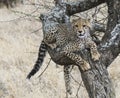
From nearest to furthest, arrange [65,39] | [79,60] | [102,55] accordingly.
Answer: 1. [79,60]
2. [102,55]
3. [65,39]

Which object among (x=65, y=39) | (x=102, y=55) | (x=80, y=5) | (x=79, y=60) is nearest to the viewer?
(x=79, y=60)

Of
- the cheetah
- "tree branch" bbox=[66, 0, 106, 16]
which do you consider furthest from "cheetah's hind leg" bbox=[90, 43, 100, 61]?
"tree branch" bbox=[66, 0, 106, 16]

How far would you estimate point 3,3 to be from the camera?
1731 centimetres

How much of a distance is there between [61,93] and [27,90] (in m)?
0.82

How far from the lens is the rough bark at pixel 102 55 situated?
446 centimetres

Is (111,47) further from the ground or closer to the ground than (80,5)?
closer to the ground

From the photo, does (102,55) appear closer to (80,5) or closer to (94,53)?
(94,53)

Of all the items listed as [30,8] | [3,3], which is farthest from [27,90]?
[3,3]

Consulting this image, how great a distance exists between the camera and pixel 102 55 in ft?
15.4

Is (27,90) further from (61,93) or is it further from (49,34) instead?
(49,34)

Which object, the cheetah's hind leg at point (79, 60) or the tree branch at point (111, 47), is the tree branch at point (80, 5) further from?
the cheetah's hind leg at point (79, 60)

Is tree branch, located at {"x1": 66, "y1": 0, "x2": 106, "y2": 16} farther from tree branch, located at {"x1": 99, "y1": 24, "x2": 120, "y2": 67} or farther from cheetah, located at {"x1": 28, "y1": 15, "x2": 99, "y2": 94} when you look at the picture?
tree branch, located at {"x1": 99, "y1": 24, "x2": 120, "y2": 67}

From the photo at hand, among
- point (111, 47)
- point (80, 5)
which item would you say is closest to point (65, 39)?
point (80, 5)

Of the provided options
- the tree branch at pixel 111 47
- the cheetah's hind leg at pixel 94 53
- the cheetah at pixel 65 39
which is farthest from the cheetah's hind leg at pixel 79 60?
the tree branch at pixel 111 47
